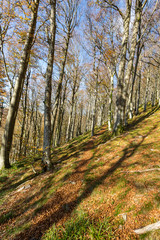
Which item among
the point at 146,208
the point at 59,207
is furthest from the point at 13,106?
the point at 146,208

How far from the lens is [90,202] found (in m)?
3.13

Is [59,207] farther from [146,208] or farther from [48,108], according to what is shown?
[48,108]

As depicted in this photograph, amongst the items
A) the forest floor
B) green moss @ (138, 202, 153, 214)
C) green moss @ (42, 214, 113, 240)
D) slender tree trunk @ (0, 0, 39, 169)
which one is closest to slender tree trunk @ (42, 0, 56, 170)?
the forest floor

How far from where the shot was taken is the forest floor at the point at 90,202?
229 cm

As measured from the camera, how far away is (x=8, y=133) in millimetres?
6977

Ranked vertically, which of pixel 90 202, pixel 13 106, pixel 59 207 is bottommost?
pixel 59 207


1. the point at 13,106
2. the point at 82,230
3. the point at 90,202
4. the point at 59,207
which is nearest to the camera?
the point at 82,230

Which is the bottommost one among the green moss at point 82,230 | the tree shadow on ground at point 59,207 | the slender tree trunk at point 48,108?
the tree shadow on ground at point 59,207

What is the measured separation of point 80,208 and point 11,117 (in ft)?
21.5

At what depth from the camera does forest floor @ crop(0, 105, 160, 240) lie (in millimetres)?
2293

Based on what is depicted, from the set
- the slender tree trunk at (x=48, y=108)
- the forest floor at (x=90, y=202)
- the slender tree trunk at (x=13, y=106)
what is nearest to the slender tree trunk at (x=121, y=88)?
the forest floor at (x=90, y=202)

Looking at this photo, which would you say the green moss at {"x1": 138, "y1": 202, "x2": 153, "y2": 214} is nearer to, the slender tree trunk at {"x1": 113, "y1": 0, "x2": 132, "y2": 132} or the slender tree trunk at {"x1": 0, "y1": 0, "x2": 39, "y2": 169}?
the slender tree trunk at {"x1": 113, "y1": 0, "x2": 132, "y2": 132}

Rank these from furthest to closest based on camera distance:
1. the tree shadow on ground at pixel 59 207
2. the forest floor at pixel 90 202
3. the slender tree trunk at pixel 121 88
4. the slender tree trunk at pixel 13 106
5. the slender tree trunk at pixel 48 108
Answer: the slender tree trunk at pixel 121 88 < the slender tree trunk at pixel 13 106 < the slender tree trunk at pixel 48 108 < the tree shadow on ground at pixel 59 207 < the forest floor at pixel 90 202

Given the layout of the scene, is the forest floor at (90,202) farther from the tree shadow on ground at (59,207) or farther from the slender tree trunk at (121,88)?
the slender tree trunk at (121,88)
